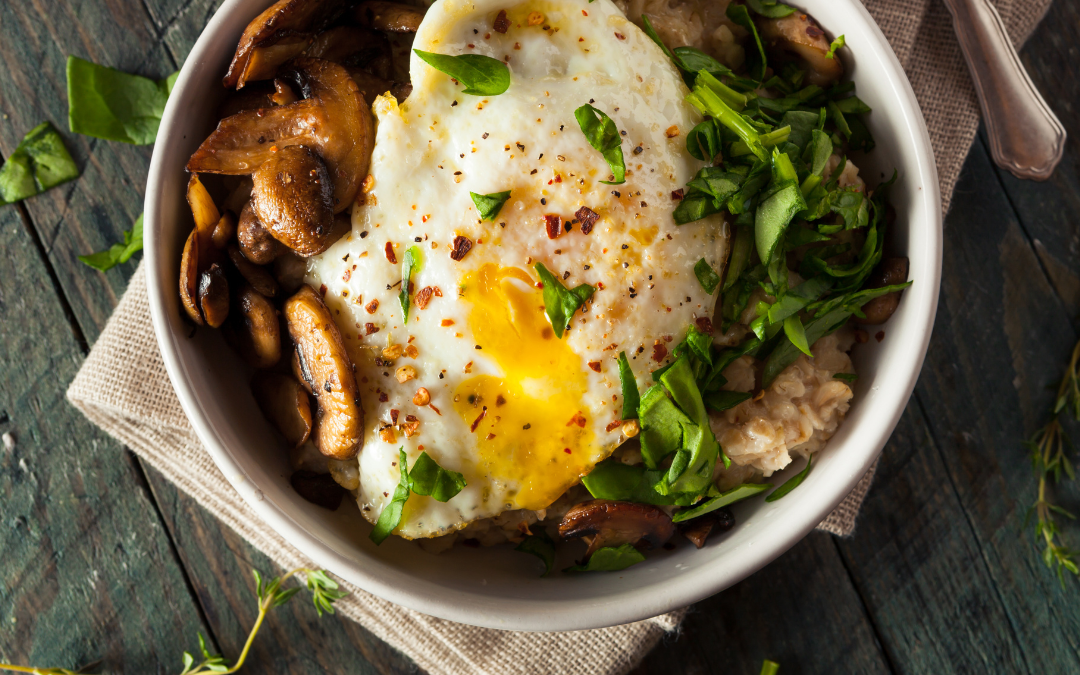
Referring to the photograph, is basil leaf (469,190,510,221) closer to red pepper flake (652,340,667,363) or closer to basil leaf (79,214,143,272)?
red pepper flake (652,340,667,363)

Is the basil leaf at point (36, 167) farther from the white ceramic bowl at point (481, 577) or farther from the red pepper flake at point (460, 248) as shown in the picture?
the red pepper flake at point (460, 248)

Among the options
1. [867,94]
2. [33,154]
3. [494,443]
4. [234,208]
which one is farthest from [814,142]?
[33,154]

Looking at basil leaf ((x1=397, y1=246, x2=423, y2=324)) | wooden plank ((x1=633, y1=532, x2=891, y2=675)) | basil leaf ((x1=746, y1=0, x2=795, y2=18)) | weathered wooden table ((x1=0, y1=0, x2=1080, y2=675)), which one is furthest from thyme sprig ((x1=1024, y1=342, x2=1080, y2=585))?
basil leaf ((x1=397, y1=246, x2=423, y2=324))

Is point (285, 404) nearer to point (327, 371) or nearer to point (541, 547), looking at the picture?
point (327, 371)

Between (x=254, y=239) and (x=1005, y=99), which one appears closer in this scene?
(x=254, y=239)

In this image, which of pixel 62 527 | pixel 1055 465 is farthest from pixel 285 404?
pixel 1055 465
